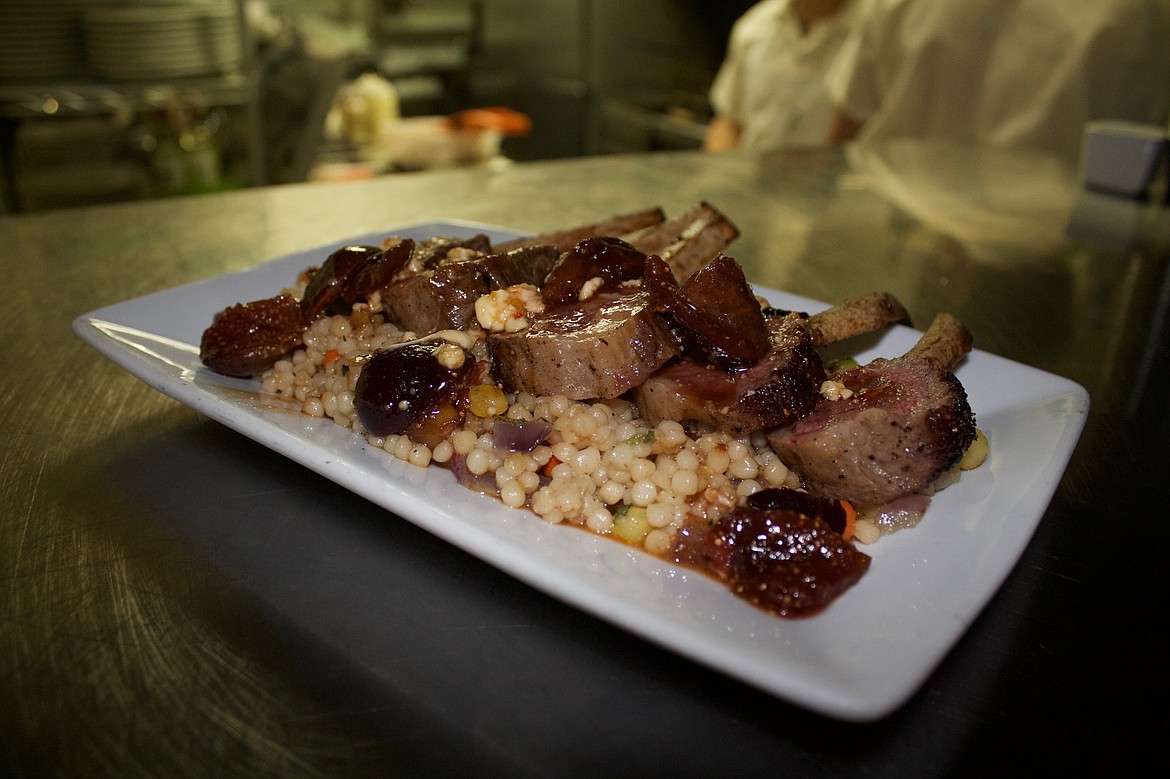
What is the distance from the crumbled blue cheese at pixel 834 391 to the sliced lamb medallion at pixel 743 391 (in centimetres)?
1

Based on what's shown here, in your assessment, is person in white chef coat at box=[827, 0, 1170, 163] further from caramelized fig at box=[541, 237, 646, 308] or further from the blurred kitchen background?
caramelized fig at box=[541, 237, 646, 308]

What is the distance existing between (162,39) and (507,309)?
14.9 feet

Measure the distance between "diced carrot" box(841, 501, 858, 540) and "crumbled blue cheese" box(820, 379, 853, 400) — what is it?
0.66 ft

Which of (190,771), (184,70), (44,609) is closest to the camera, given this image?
(190,771)

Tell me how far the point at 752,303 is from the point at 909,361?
0.29m

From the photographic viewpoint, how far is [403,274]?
179cm

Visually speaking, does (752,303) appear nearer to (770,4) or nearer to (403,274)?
(403,274)

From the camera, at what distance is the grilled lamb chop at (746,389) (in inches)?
54.9

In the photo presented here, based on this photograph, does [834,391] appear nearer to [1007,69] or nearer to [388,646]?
[388,646]

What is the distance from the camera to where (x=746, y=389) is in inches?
55.1

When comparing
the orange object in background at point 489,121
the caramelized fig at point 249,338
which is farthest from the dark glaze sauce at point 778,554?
the orange object in background at point 489,121

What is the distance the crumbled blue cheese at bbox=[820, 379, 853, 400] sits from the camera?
146 centimetres

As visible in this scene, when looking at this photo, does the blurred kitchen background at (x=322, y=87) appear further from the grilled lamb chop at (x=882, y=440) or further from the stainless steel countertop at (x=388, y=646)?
the grilled lamb chop at (x=882, y=440)

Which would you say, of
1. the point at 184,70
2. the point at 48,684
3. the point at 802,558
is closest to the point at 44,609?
the point at 48,684
